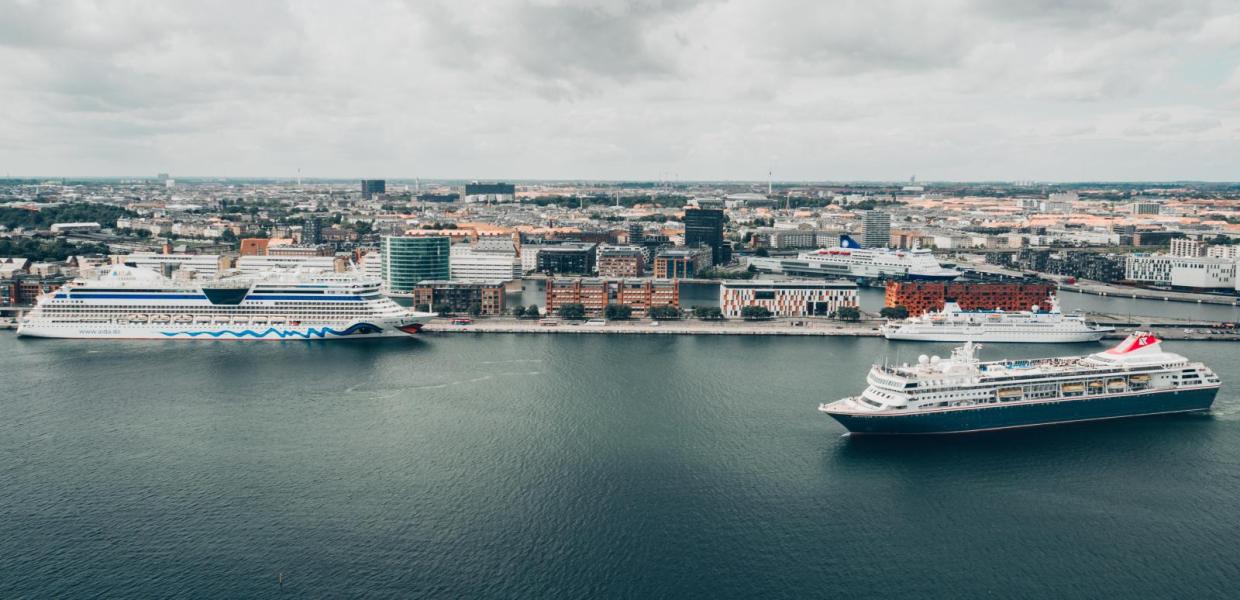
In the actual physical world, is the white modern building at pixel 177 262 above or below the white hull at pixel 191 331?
above

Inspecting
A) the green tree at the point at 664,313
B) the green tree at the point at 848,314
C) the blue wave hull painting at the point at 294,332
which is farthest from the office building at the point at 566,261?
the blue wave hull painting at the point at 294,332

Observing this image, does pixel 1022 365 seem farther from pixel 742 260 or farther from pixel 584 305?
pixel 742 260

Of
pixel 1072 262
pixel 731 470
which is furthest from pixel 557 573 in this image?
pixel 1072 262

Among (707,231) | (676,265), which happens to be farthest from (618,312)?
(707,231)

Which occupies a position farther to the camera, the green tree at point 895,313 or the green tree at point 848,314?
the green tree at point 895,313

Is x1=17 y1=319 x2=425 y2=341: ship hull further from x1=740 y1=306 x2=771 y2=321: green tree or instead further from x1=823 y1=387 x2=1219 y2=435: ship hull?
x1=823 y1=387 x2=1219 y2=435: ship hull

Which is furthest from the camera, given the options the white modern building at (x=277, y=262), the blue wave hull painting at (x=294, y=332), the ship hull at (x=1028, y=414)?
the white modern building at (x=277, y=262)

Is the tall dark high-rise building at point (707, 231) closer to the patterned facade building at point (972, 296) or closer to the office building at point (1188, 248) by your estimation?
the patterned facade building at point (972, 296)

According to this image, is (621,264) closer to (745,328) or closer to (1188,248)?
(745,328)
